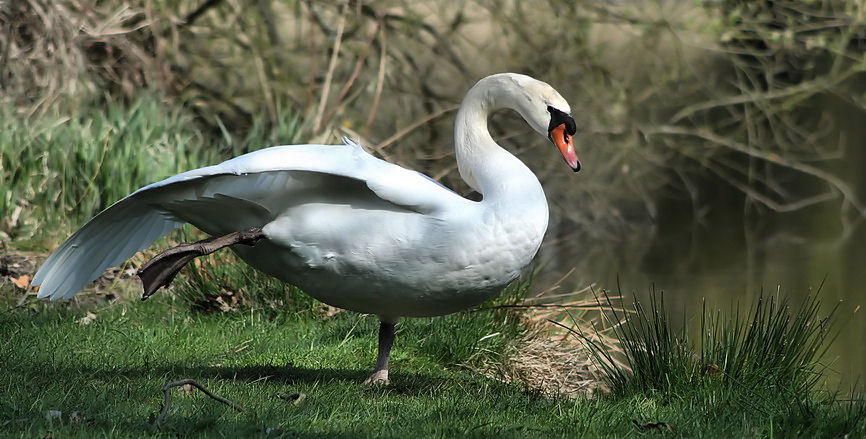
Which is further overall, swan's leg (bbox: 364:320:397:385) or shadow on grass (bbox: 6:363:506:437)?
swan's leg (bbox: 364:320:397:385)

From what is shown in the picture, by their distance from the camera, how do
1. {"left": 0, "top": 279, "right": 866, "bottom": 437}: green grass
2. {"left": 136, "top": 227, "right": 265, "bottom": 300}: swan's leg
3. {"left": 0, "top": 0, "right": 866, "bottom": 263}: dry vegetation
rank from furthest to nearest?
{"left": 0, "top": 0, "right": 866, "bottom": 263}: dry vegetation < {"left": 136, "top": 227, "right": 265, "bottom": 300}: swan's leg < {"left": 0, "top": 279, "right": 866, "bottom": 437}: green grass

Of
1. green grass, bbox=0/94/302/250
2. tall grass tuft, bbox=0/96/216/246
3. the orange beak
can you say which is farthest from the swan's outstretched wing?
tall grass tuft, bbox=0/96/216/246

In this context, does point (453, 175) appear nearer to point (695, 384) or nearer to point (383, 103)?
point (383, 103)

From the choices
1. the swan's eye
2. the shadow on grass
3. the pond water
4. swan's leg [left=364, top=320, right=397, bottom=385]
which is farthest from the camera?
the pond water

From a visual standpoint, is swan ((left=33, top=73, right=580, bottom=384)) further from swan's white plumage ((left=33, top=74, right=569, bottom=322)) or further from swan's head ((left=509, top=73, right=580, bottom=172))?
swan's head ((left=509, top=73, right=580, bottom=172))

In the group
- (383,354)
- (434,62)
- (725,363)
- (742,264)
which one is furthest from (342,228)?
Answer: (742,264)

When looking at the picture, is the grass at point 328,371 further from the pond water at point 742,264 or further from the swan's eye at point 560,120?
the pond water at point 742,264

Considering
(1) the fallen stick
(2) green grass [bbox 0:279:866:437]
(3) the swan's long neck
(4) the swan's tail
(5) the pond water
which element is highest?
(3) the swan's long neck

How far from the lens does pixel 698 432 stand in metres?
3.68

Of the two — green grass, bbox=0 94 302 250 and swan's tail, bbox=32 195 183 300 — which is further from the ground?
swan's tail, bbox=32 195 183 300

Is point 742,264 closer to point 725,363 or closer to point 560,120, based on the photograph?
point 725,363

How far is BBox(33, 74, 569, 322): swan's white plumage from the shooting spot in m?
4.04

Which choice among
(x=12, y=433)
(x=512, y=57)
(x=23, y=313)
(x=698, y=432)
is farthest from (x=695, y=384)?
(x=512, y=57)

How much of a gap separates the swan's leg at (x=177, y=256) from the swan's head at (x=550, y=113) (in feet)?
4.08
